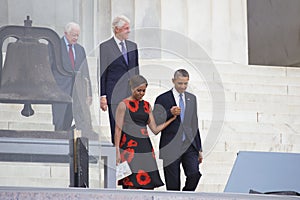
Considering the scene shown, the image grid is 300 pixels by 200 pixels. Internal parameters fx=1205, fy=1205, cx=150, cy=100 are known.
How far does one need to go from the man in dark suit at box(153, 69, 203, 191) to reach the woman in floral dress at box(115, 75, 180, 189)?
291 mm

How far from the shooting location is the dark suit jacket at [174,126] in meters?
10.8

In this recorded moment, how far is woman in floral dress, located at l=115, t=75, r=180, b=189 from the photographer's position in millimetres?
10234

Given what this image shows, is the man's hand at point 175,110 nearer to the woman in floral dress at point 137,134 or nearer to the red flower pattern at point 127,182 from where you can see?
the woman in floral dress at point 137,134

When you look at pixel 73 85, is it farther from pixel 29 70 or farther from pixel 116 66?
pixel 116 66

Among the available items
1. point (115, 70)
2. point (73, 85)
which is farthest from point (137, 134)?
point (73, 85)

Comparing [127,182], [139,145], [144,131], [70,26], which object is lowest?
[127,182]

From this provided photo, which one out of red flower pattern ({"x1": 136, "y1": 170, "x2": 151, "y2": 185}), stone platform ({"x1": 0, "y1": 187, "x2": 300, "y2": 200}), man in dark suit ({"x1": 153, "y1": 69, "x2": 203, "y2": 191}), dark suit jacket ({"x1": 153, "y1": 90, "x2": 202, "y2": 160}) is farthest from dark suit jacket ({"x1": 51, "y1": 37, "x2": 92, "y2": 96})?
dark suit jacket ({"x1": 153, "y1": 90, "x2": 202, "y2": 160})

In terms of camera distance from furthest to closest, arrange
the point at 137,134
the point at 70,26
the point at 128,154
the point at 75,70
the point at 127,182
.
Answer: the point at 137,134 → the point at 127,182 → the point at 128,154 → the point at 70,26 → the point at 75,70

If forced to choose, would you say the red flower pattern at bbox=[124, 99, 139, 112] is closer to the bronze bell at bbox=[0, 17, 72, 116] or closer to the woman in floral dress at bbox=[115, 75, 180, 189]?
the woman in floral dress at bbox=[115, 75, 180, 189]

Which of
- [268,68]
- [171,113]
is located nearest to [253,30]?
[268,68]

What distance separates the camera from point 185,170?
11250mm

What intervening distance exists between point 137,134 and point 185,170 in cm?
98

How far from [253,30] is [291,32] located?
774 mm

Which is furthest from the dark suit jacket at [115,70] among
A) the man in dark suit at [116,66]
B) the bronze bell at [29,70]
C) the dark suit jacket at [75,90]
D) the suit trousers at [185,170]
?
the bronze bell at [29,70]
